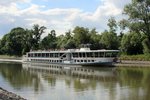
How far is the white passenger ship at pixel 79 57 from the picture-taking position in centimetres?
8100

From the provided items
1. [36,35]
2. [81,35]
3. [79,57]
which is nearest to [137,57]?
[79,57]

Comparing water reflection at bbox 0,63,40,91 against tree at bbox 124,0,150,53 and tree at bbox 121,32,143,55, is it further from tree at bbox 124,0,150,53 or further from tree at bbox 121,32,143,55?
tree at bbox 121,32,143,55

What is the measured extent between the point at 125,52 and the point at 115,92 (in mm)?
56983

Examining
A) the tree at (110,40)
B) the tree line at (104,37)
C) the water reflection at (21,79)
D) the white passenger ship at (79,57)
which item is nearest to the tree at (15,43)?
the tree line at (104,37)

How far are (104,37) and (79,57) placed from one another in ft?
69.8

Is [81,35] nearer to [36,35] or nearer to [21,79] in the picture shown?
[36,35]

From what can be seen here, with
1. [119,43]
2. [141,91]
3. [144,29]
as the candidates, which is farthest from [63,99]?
[119,43]

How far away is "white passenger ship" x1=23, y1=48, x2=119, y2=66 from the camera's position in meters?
81.0

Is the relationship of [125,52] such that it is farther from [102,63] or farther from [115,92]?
[115,92]

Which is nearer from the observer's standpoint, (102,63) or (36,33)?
(102,63)

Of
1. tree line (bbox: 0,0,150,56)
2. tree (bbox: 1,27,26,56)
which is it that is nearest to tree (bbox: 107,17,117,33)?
tree line (bbox: 0,0,150,56)

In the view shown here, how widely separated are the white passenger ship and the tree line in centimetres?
827

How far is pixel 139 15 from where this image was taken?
8425 cm

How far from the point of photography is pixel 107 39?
105m
